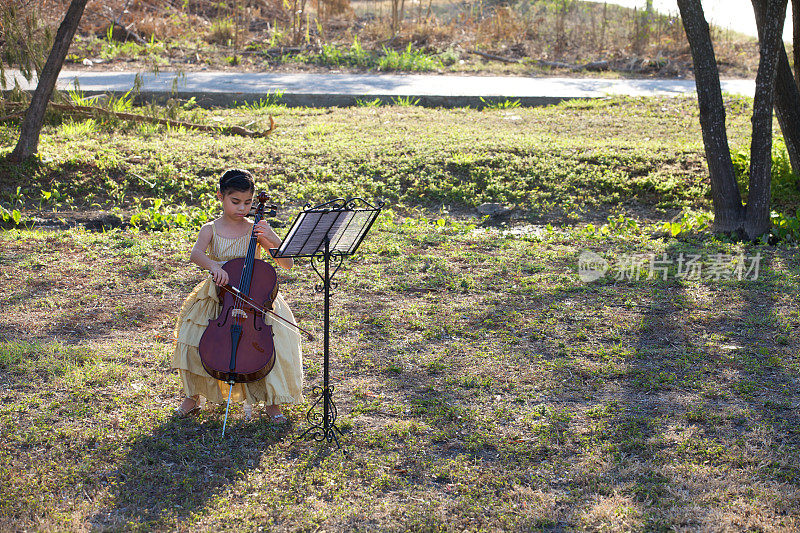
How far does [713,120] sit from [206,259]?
5399mm

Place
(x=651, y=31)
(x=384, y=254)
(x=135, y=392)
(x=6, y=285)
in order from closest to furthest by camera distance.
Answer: (x=135, y=392) → (x=6, y=285) → (x=384, y=254) → (x=651, y=31)

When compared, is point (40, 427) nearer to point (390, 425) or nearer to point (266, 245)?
point (266, 245)

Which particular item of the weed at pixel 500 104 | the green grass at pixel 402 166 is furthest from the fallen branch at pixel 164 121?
the weed at pixel 500 104

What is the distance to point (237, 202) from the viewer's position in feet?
13.4

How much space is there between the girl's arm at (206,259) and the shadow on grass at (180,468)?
85 centimetres

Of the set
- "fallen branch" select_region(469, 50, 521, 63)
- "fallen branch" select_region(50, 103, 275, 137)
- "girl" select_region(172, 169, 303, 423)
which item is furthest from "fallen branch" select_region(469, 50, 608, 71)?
"girl" select_region(172, 169, 303, 423)

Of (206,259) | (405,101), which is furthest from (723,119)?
(405,101)

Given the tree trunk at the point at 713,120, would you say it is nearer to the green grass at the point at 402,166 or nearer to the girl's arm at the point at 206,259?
the green grass at the point at 402,166

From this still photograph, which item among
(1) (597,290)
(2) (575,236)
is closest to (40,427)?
(1) (597,290)

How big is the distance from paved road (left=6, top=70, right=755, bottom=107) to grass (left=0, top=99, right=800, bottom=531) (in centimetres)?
328

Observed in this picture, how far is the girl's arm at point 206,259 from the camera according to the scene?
149 inches

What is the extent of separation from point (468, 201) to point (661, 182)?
2192 mm

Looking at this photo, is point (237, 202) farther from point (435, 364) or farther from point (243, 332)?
point (435, 364)

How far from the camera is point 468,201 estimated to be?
8711 millimetres
